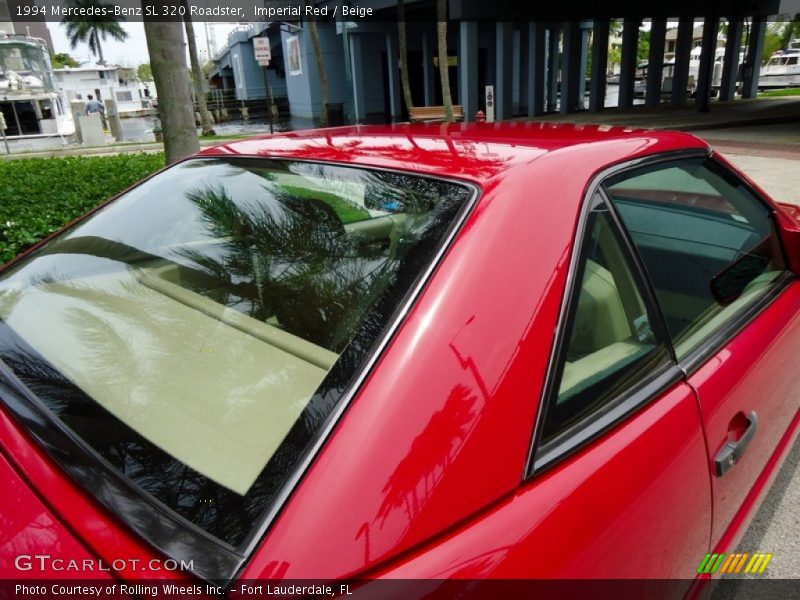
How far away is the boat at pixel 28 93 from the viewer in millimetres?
32719

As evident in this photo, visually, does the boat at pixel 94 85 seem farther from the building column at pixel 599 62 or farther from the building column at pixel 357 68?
the building column at pixel 599 62

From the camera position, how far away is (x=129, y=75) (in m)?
88.2

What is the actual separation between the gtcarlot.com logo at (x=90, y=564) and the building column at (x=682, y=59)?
29.4 metres

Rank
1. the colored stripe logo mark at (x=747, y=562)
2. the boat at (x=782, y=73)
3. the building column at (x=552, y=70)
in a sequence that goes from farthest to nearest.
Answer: the boat at (x=782, y=73), the building column at (x=552, y=70), the colored stripe logo mark at (x=747, y=562)

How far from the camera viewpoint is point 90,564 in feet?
3.01

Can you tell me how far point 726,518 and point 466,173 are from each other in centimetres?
117

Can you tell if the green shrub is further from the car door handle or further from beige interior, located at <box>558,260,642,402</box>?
the car door handle

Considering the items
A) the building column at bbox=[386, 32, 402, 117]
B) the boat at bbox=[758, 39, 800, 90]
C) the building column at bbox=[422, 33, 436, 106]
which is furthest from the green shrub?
the boat at bbox=[758, 39, 800, 90]

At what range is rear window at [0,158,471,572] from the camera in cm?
110

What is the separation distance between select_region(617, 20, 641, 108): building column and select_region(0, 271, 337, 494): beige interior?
2707 cm

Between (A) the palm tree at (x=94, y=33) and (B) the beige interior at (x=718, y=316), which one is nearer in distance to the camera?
(B) the beige interior at (x=718, y=316)

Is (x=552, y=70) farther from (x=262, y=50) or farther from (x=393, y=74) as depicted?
(x=262, y=50)

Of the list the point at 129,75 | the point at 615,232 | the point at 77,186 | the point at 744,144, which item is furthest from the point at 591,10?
the point at 129,75

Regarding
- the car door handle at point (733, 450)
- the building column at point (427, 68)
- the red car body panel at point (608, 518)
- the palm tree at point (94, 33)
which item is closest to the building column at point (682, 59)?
the building column at point (427, 68)
